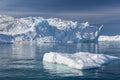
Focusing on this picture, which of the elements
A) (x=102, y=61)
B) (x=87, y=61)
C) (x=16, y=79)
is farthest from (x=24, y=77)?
(x=102, y=61)

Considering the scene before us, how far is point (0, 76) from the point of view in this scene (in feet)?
189

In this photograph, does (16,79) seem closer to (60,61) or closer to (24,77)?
(24,77)

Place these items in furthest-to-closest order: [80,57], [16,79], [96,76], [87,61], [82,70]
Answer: [80,57]
[87,61]
[82,70]
[96,76]
[16,79]

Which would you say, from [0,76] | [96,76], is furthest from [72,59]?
[0,76]

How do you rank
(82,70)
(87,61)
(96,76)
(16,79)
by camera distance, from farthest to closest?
(87,61) < (82,70) < (96,76) < (16,79)

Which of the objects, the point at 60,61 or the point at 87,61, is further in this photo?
the point at 60,61

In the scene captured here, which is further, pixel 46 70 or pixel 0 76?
pixel 46 70

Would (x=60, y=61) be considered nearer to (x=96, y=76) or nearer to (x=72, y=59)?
(x=72, y=59)

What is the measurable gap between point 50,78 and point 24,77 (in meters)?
5.08

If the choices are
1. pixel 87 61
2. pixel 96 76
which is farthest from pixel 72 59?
pixel 96 76

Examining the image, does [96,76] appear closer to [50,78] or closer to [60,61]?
[50,78]

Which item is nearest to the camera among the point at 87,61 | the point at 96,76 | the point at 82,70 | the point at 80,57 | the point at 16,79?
the point at 16,79

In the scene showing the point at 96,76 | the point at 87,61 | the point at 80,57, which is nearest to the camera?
the point at 96,76

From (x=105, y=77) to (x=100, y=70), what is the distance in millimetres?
9171
